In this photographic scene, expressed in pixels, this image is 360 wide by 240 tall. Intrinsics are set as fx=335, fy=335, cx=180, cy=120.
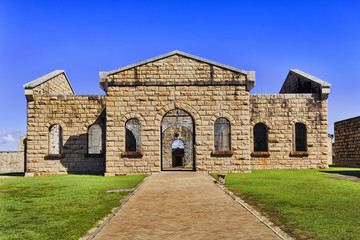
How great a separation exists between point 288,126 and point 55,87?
14.0 m

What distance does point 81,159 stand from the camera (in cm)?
1864

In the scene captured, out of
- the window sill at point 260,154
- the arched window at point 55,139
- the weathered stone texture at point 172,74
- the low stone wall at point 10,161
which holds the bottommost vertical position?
the low stone wall at point 10,161

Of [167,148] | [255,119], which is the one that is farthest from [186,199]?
[167,148]

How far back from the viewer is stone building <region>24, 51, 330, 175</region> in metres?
16.4

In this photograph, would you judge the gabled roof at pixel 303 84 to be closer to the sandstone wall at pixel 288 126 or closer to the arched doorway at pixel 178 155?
the sandstone wall at pixel 288 126

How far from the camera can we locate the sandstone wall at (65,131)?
18281 millimetres

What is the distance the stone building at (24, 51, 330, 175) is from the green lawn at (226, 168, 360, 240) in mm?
5933

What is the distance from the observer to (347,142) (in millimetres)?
23922

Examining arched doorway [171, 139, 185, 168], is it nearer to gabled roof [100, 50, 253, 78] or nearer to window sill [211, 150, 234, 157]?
window sill [211, 150, 234, 157]

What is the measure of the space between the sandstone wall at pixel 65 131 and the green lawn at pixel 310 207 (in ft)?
33.7

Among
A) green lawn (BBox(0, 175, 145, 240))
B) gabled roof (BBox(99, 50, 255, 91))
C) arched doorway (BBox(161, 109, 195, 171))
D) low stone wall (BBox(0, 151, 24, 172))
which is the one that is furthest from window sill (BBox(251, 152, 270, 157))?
low stone wall (BBox(0, 151, 24, 172))

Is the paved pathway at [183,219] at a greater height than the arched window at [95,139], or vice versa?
the arched window at [95,139]

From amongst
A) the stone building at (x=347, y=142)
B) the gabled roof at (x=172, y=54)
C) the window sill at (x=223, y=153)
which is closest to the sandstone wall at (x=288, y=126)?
the window sill at (x=223, y=153)

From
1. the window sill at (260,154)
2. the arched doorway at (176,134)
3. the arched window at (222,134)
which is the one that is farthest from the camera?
the arched doorway at (176,134)
